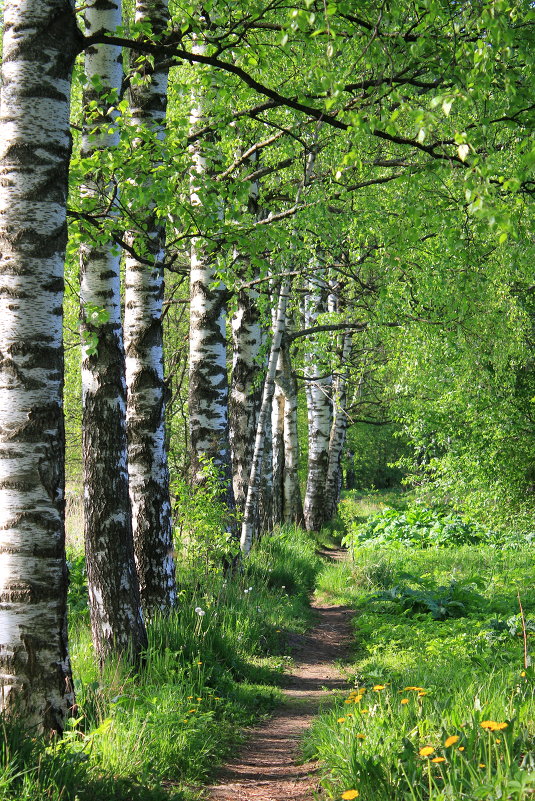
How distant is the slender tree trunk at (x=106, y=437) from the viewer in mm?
5633

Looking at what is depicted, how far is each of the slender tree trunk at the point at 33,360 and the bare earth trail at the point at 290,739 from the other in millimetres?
1262

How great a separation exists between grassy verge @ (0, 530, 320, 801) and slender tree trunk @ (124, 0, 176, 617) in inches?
20.6

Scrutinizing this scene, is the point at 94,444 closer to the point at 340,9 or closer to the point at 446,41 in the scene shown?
the point at 340,9

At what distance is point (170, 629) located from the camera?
6.23 m

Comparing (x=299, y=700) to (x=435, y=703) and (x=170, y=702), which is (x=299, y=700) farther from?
(x=435, y=703)

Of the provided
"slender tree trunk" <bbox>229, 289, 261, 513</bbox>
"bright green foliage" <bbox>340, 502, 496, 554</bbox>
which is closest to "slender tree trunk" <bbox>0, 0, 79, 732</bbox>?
"slender tree trunk" <bbox>229, 289, 261, 513</bbox>

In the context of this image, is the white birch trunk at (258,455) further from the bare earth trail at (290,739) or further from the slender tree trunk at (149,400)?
the slender tree trunk at (149,400)

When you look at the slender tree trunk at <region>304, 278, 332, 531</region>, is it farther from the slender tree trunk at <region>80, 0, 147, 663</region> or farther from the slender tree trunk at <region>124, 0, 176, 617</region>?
the slender tree trunk at <region>80, 0, 147, 663</region>

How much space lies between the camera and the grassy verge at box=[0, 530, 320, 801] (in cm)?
345

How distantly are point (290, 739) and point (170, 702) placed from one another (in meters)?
1.12

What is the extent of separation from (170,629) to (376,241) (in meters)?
10.5

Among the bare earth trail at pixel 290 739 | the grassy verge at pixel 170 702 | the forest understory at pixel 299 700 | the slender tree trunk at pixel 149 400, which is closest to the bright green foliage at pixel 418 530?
the forest understory at pixel 299 700

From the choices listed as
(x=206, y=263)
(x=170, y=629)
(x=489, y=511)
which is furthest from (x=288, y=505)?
(x=170, y=629)

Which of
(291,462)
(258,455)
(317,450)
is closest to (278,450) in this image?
(291,462)
